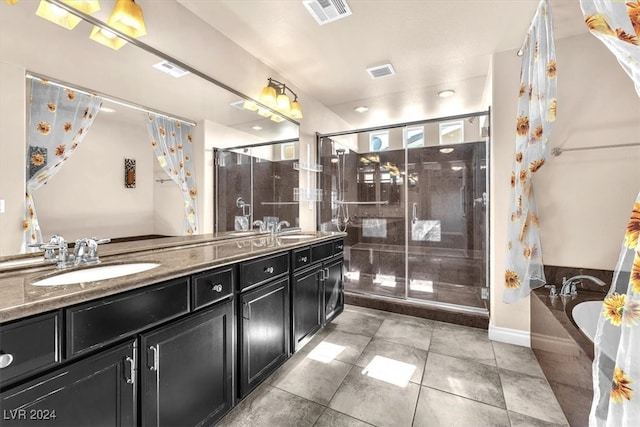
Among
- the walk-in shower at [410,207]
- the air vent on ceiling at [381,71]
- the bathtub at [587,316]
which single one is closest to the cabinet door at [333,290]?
the walk-in shower at [410,207]

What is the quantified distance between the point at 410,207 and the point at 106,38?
3796 millimetres

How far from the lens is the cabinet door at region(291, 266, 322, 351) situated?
2.00m

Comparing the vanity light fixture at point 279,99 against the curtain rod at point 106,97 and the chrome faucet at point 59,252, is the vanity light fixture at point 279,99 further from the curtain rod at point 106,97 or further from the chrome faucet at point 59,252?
the chrome faucet at point 59,252

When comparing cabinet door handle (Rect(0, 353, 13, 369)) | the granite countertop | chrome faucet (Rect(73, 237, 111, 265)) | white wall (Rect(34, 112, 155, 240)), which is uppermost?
white wall (Rect(34, 112, 155, 240))

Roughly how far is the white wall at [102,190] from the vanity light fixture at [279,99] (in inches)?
47.2

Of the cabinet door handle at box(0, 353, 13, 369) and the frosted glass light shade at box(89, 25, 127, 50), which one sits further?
the frosted glass light shade at box(89, 25, 127, 50)

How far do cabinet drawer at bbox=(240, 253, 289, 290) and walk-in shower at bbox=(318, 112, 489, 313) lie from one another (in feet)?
5.91

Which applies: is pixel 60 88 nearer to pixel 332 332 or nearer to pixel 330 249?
pixel 330 249

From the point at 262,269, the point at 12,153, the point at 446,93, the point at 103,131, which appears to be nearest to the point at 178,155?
the point at 103,131

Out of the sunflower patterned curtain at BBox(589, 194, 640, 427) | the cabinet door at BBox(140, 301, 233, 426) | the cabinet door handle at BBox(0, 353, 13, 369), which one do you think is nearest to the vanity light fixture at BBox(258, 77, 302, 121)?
the cabinet door at BBox(140, 301, 233, 426)

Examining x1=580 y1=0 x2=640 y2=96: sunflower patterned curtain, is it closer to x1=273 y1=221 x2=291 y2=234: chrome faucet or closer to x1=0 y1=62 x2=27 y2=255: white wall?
x1=0 y1=62 x2=27 y2=255: white wall

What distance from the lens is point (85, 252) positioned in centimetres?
127

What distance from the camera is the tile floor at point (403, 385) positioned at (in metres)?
1.50

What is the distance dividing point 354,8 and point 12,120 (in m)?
2.00
